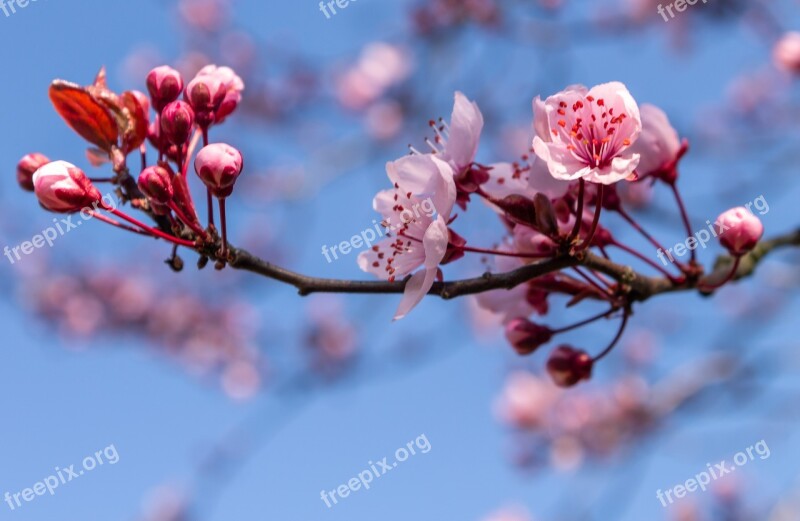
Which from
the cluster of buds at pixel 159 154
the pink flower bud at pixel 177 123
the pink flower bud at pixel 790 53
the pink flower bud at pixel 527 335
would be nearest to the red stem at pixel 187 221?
the cluster of buds at pixel 159 154

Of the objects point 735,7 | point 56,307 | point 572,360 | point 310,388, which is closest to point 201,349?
point 56,307

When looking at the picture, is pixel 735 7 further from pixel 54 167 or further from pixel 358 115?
pixel 54 167

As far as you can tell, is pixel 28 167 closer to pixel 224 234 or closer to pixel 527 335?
pixel 224 234

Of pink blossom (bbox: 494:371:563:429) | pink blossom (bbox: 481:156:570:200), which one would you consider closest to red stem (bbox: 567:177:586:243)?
pink blossom (bbox: 481:156:570:200)

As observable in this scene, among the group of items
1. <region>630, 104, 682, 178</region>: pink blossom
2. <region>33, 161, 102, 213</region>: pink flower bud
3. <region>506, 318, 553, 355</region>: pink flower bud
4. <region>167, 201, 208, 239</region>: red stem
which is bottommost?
<region>506, 318, 553, 355</region>: pink flower bud

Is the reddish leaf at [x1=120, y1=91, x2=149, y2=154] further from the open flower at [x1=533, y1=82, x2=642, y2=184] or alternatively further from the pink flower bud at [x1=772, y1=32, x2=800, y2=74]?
the pink flower bud at [x1=772, y1=32, x2=800, y2=74]
